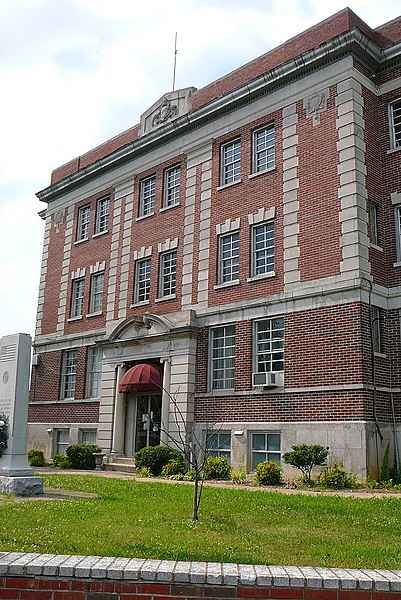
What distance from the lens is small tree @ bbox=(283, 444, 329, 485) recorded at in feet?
55.6

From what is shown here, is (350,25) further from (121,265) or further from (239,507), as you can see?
(239,507)

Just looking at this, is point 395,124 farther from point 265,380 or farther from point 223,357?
point 223,357

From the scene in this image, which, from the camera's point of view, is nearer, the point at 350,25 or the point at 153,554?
the point at 153,554

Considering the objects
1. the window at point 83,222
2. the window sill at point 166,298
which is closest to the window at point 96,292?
the window at point 83,222

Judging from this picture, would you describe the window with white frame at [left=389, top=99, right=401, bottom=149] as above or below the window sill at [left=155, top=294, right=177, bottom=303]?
above

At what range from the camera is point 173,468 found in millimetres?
19812

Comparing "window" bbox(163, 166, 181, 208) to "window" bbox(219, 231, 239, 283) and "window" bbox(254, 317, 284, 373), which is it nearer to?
"window" bbox(219, 231, 239, 283)

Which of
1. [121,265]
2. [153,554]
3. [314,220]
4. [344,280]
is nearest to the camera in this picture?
[153,554]

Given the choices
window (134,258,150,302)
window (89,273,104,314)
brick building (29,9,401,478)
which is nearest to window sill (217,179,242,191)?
brick building (29,9,401,478)

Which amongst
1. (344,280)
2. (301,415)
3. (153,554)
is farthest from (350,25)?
(153,554)

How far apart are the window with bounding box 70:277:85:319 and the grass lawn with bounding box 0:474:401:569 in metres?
16.3

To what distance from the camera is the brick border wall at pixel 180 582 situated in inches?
198

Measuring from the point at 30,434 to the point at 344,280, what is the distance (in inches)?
687

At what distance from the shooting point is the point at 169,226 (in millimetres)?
24812
